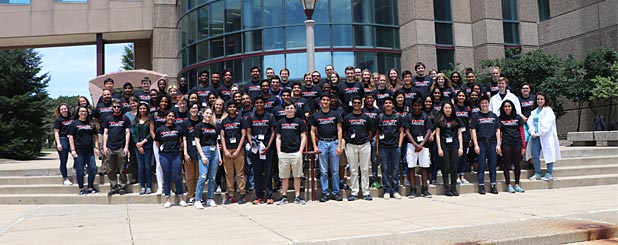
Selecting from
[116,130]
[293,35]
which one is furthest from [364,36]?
[116,130]

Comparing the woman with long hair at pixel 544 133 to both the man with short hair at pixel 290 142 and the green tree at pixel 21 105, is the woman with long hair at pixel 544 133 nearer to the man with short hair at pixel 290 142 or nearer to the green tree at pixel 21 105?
the man with short hair at pixel 290 142

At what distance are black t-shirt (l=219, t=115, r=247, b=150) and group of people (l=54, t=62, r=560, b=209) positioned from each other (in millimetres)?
18

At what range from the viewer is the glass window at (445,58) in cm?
2602

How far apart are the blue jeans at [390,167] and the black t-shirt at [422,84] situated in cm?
179

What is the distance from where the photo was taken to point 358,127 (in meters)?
9.23

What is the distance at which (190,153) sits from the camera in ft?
29.8

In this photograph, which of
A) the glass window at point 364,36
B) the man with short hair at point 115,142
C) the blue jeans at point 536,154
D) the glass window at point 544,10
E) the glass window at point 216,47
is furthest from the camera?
the glass window at point 544,10

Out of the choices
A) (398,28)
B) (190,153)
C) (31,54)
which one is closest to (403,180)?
(190,153)

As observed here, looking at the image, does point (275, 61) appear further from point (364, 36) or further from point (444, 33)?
point (444, 33)

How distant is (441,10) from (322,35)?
23.2ft

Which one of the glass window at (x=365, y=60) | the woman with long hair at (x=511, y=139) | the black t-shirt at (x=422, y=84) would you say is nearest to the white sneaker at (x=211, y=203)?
the black t-shirt at (x=422, y=84)

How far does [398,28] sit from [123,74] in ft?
46.3

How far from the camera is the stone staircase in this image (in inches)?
384

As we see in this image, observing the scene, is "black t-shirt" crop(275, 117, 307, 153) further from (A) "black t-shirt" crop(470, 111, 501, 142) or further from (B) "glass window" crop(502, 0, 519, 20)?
Result: (B) "glass window" crop(502, 0, 519, 20)
